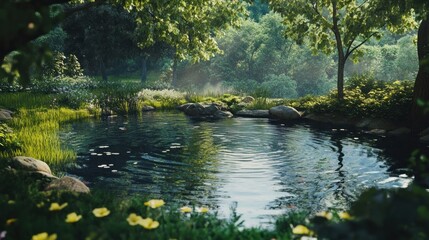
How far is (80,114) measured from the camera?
20672 millimetres

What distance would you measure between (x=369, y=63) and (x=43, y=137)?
56655mm

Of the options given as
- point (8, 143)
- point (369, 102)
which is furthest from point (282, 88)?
point (8, 143)

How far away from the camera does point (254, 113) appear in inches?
930

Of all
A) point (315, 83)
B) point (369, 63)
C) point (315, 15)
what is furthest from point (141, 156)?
point (369, 63)

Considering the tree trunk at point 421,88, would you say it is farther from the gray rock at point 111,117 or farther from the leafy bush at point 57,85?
the leafy bush at point 57,85

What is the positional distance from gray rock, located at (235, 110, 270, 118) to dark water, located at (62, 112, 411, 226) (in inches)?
213

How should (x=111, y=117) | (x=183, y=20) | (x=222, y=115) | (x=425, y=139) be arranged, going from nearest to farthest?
(x=425, y=139), (x=183, y=20), (x=111, y=117), (x=222, y=115)

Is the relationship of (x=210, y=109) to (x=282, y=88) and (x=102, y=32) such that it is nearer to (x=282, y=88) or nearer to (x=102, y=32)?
(x=102, y=32)

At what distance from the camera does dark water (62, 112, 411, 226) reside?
8.21 metres

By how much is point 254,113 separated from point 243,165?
12937mm

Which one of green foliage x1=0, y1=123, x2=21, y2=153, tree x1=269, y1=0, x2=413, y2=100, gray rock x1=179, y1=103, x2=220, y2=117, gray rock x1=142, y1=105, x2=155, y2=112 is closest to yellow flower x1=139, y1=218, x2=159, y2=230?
green foliage x1=0, y1=123, x2=21, y2=153

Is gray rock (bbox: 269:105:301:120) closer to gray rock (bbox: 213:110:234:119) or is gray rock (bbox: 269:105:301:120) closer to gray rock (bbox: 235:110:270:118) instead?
gray rock (bbox: 235:110:270:118)

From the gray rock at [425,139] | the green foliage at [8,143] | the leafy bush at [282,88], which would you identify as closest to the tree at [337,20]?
the gray rock at [425,139]

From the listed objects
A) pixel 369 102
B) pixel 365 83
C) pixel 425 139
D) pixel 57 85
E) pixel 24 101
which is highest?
pixel 57 85
